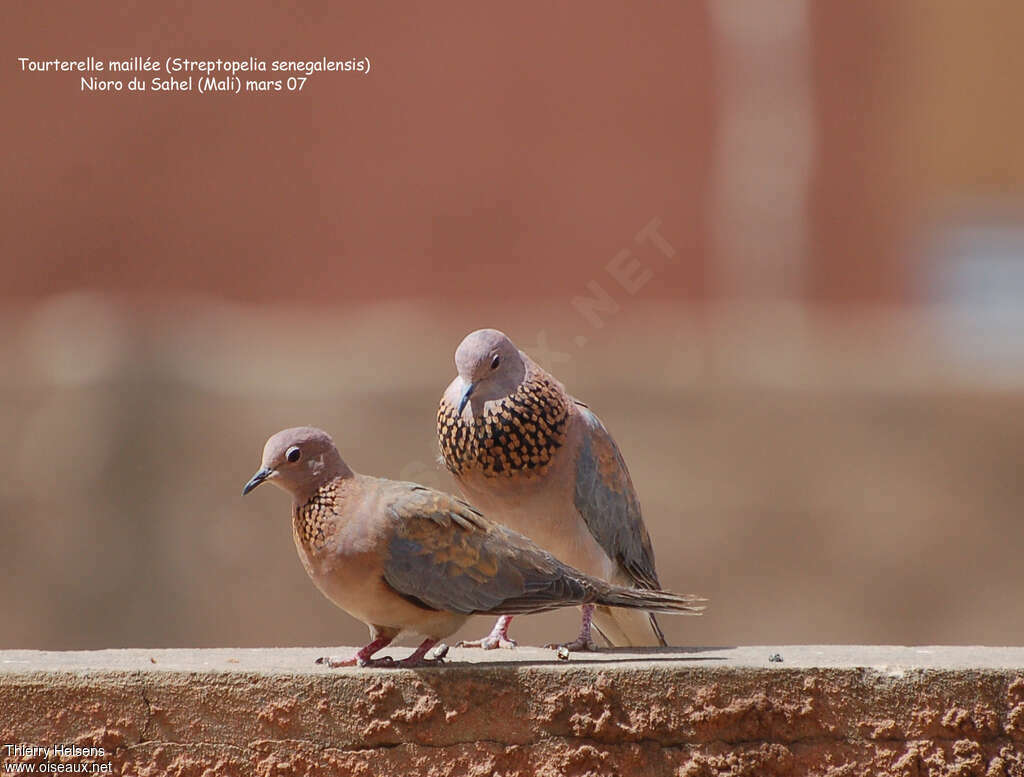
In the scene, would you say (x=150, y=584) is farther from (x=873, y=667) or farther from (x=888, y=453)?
(x=873, y=667)

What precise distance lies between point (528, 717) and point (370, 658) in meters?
0.46

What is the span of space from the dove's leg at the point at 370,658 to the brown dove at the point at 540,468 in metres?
0.74

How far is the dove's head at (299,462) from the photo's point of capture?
4.72 metres

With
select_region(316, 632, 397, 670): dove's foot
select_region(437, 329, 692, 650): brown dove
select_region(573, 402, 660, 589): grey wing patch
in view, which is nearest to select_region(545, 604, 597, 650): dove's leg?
select_region(437, 329, 692, 650): brown dove

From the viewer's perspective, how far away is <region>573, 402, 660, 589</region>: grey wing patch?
5809 millimetres

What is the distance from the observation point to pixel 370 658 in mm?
4809

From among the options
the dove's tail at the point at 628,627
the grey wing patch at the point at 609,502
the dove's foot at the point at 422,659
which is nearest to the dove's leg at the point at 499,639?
the dove's tail at the point at 628,627

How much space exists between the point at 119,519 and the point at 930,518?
4526 mm

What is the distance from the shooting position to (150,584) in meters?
10.7

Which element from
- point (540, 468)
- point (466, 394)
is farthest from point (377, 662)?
point (540, 468)

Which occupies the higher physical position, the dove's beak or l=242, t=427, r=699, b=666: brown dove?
the dove's beak

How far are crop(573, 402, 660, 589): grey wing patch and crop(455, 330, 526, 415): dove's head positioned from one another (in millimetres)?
402

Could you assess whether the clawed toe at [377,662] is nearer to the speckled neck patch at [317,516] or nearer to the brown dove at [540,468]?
the speckled neck patch at [317,516]

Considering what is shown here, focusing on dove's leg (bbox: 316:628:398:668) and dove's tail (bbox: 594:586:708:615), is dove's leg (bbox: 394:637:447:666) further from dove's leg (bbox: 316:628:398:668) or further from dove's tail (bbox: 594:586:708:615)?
dove's tail (bbox: 594:586:708:615)
